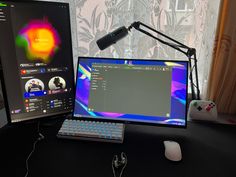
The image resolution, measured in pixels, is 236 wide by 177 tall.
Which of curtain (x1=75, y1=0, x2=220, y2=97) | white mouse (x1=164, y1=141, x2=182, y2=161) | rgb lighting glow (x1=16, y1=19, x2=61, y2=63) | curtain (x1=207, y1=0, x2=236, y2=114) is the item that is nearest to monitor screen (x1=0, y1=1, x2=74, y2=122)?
rgb lighting glow (x1=16, y1=19, x2=61, y2=63)

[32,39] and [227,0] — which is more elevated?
[227,0]

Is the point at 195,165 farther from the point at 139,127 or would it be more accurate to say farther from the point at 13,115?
the point at 13,115

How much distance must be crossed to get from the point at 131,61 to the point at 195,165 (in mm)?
512

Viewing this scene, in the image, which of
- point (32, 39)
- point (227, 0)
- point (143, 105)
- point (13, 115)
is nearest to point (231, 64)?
point (227, 0)

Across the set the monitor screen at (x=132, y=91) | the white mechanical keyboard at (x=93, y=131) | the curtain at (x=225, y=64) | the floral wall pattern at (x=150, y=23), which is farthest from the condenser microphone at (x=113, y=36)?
the curtain at (x=225, y=64)

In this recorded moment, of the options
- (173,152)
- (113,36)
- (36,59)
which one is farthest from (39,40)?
(173,152)

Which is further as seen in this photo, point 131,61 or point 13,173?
point 131,61

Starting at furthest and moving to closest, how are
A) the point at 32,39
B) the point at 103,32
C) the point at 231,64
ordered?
the point at 103,32 < the point at 231,64 < the point at 32,39

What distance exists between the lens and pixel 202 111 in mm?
1086

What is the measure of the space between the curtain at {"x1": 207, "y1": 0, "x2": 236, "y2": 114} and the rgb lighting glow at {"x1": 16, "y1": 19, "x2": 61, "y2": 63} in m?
0.82

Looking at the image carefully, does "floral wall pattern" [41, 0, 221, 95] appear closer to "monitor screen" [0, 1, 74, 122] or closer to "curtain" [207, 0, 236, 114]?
"curtain" [207, 0, 236, 114]

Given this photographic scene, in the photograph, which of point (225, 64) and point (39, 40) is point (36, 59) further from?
point (225, 64)

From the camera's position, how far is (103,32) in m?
1.23

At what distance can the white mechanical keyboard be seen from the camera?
90cm
